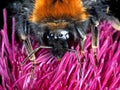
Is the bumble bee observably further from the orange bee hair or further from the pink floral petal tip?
the pink floral petal tip

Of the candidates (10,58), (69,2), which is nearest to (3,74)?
(10,58)

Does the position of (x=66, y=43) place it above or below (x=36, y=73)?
above

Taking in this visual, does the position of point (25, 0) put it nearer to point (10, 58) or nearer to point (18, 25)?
point (18, 25)

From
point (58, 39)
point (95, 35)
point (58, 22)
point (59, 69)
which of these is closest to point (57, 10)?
point (58, 22)

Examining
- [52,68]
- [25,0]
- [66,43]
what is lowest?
[52,68]

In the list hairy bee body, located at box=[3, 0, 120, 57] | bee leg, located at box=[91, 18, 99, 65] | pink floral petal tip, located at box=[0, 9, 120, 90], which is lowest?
pink floral petal tip, located at box=[0, 9, 120, 90]

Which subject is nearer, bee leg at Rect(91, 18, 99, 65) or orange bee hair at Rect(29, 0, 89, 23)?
orange bee hair at Rect(29, 0, 89, 23)

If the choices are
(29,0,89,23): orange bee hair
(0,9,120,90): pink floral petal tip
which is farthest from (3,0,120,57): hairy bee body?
(0,9,120,90): pink floral petal tip

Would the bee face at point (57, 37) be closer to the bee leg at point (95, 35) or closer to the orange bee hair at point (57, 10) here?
the orange bee hair at point (57, 10)
